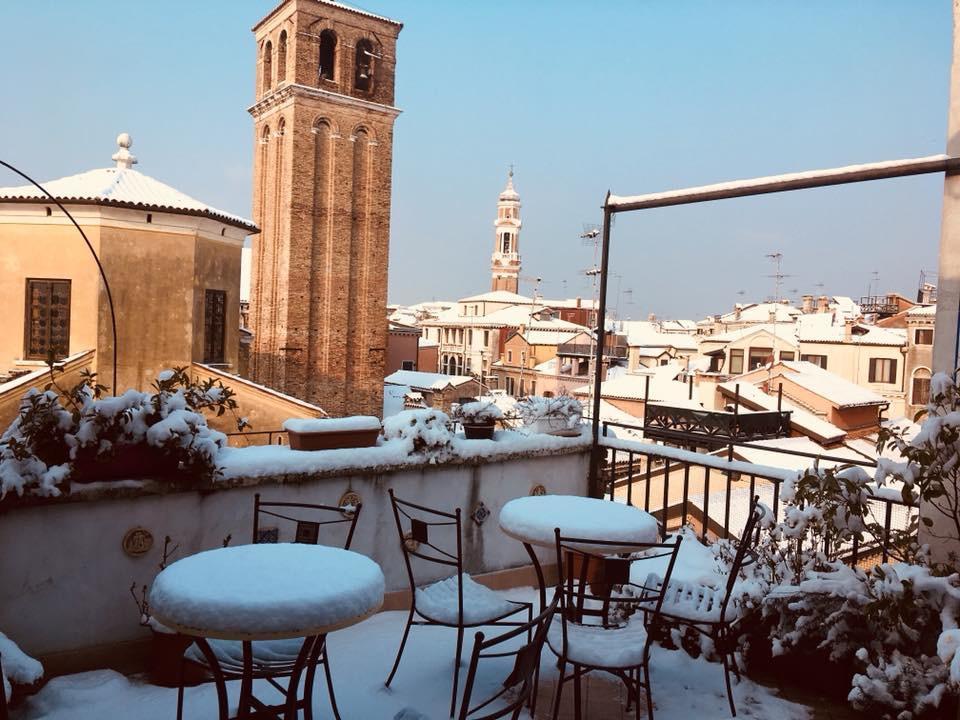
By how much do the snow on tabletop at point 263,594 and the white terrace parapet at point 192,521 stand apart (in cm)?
104

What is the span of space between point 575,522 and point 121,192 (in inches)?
558

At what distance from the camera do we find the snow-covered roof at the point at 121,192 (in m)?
13.9

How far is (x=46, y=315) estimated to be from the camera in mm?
14078

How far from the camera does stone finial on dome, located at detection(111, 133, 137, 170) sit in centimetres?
1566

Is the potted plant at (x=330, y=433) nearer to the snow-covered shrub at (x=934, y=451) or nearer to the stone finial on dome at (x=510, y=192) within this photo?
the snow-covered shrub at (x=934, y=451)

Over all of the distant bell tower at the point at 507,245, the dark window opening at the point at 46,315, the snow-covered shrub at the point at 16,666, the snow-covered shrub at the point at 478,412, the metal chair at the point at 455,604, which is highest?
the distant bell tower at the point at 507,245

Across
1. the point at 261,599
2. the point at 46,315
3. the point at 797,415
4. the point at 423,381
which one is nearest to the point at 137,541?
the point at 261,599

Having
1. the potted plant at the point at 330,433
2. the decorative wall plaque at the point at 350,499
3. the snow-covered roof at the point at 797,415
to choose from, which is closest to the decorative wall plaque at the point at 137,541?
the potted plant at the point at 330,433

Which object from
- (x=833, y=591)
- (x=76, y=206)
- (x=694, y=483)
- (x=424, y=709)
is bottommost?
(x=694, y=483)

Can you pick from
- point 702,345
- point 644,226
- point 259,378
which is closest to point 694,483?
point 644,226

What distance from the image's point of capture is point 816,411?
2408 cm

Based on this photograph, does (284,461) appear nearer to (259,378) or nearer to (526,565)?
(526,565)

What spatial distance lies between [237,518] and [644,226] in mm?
3565

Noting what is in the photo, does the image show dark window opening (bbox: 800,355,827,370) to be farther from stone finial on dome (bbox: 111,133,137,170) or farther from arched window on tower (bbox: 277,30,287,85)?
stone finial on dome (bbox: 111,133,137,170)
